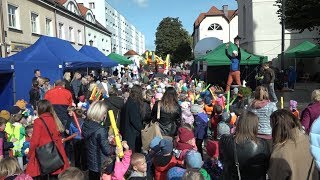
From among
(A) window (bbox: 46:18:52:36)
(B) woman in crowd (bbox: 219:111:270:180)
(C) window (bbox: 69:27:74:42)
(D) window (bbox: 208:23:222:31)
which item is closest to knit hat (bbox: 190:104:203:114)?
(B) woman in crowd (bbox: 219:111:270:180)

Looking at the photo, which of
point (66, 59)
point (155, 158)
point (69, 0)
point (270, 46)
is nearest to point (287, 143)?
point (155, 158)

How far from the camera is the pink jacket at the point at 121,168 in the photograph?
176 inches

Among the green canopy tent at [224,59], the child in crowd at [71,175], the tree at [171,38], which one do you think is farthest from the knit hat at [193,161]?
the tree at [171,38]

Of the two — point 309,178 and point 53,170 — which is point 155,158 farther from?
point 309,178

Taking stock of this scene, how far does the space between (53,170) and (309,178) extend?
3090 millimetres

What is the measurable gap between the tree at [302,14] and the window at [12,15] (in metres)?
14.0

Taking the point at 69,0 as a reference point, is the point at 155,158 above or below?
below

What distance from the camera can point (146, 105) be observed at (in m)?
7.22

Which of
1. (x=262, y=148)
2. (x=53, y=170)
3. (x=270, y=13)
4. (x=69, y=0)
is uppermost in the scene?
(x=69, y=0)

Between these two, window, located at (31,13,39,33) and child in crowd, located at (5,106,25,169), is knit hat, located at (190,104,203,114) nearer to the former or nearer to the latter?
child in crowd, located at (5,106,25,169)

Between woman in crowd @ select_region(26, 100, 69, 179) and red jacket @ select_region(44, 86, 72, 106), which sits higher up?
red jacket @ select_region(44, 86, 72, 106)

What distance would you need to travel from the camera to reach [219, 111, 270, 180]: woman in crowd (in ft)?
12.2

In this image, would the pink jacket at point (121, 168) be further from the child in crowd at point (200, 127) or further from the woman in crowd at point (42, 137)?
the child in crowd at point (200, 127)

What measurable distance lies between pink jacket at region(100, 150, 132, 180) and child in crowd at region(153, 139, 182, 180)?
578 mm
